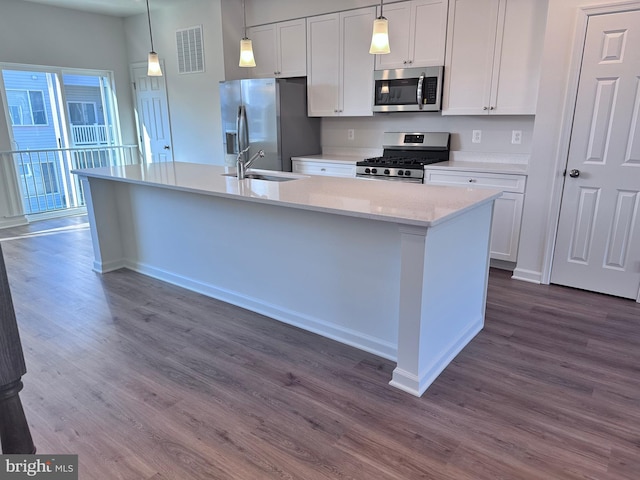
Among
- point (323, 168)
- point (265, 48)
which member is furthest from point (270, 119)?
point (265, 48)

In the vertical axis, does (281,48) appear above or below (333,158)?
above

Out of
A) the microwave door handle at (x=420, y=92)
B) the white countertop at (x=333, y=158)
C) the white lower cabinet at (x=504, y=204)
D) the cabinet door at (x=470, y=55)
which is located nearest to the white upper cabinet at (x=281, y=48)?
the white countertop at (x=333, y=158)

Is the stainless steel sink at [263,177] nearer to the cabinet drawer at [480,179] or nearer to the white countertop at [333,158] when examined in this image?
the white countertop at [333,158]

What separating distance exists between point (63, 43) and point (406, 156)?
16.1ft

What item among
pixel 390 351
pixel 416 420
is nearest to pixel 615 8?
pixel 390 351

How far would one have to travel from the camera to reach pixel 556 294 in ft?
10.9

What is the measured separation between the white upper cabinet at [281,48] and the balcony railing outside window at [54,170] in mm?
2800

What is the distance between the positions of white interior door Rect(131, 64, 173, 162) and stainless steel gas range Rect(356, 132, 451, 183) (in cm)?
331

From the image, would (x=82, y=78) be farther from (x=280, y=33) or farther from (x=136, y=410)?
(x=136, y=410)

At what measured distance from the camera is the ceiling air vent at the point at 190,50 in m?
5.43

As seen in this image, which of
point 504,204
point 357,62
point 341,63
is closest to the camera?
point 504,204

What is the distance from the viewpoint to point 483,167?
3764mm

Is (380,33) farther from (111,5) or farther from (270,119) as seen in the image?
(111,5)

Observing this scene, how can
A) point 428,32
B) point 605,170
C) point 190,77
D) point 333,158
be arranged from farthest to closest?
point 190,77 → point 333,158 → point 428,32 → point 605,170
